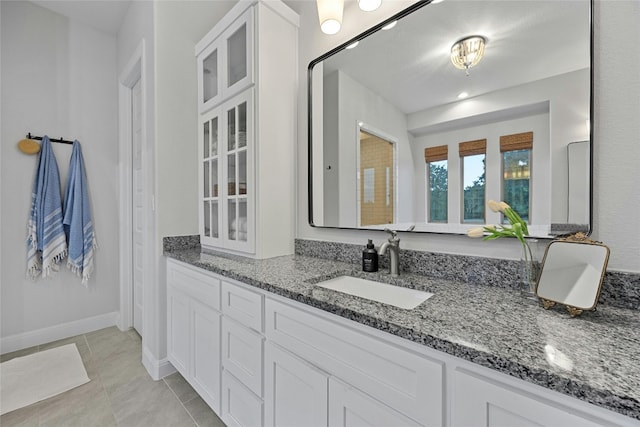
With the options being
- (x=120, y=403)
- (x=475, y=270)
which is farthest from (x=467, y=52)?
(x=120, y=403)

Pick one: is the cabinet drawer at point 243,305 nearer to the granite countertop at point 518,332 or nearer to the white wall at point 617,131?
the granite countertop at point 518,332

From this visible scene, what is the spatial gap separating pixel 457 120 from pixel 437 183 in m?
0.27

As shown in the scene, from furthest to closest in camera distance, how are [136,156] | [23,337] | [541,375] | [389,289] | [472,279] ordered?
[136,156] < [23,337] < [389,289] < [472,279] < [541,375]

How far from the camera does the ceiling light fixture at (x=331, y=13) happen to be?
1.43 meters

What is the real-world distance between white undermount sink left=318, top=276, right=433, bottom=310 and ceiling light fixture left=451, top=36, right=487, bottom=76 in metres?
0.93

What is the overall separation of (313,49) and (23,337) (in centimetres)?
323

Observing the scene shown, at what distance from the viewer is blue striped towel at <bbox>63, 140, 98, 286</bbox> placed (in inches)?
98.3

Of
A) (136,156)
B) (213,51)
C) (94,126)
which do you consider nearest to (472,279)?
(213,51)

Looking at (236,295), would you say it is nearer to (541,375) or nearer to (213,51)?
(541,375)

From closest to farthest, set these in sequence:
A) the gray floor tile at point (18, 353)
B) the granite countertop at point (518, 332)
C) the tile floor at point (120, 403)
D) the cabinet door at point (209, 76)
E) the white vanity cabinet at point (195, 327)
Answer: the granite countertop at point (518, 332) → the white vanity cabinet at point (195, 327) → the tile floor at point (120, 403) → the cabinet door at point (209, 76) → the gray floor tile at point (18, 353)

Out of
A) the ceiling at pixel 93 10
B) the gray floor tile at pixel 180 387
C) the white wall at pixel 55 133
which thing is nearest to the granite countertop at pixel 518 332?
the gray floor tile at pixel 180 387

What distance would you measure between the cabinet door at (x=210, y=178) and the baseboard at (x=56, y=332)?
1.60 m

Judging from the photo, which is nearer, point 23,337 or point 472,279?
point 472,279

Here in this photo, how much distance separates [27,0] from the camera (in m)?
2.38
